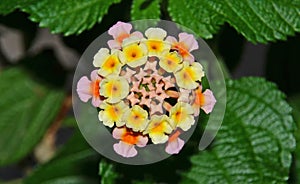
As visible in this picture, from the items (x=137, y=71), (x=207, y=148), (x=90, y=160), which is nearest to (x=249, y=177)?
(x=207, y=148)

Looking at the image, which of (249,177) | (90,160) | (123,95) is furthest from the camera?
(90,160)

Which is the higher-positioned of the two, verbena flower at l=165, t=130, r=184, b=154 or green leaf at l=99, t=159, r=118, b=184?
verbena flower at l=165, t=130, r=184, b=154

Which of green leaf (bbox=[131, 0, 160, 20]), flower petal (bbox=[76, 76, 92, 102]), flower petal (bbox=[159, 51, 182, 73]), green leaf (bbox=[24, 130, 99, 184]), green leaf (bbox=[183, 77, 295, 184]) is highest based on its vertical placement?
flower petal (bbox=[159, 51, 182, 73])

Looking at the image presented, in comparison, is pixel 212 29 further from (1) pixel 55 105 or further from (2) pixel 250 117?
(1) pixel 55 105

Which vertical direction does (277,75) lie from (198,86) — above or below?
below

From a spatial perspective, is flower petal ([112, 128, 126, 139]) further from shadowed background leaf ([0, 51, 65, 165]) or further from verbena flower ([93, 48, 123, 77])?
shadowed background leaf ([0, 51, 65, 165])

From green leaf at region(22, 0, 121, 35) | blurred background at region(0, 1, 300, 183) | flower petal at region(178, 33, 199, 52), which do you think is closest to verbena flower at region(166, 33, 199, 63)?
flower petal at region(178, 33, 199, 52)
